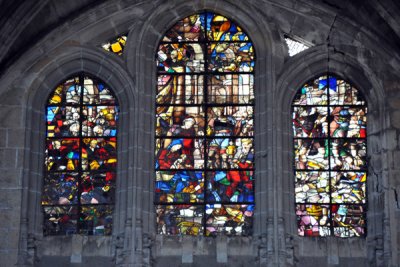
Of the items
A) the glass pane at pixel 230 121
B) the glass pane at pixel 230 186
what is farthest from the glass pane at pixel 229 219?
the glass pane at pixel 230 121

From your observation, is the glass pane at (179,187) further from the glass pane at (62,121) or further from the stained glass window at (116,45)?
the stained glass window at (116,45)

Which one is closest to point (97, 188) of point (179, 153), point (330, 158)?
point (179, 153)

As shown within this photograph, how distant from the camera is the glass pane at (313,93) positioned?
30891 mm

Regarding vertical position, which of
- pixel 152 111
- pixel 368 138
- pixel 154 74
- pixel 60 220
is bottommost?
pixel 60 220

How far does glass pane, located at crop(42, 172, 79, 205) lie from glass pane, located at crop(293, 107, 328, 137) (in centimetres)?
408

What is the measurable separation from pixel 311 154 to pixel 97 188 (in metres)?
3.88

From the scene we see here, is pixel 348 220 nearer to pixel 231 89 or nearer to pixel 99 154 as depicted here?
pixel 231 89

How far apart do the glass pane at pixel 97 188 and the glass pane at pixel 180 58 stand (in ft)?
7.59

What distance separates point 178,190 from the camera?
30297 millimetres

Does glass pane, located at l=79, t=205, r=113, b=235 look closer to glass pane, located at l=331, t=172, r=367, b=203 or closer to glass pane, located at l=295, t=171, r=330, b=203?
glass pane, located at l=295, t=171, r=330, b=203

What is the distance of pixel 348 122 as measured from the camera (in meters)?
30.8

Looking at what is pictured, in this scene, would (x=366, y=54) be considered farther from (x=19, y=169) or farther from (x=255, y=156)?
(x=19, y=169)

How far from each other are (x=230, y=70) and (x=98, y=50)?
7.99 ft

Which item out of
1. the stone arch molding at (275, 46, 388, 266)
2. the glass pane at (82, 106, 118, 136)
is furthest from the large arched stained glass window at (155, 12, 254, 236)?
the glass pane at (82, 106, 118, 136)
